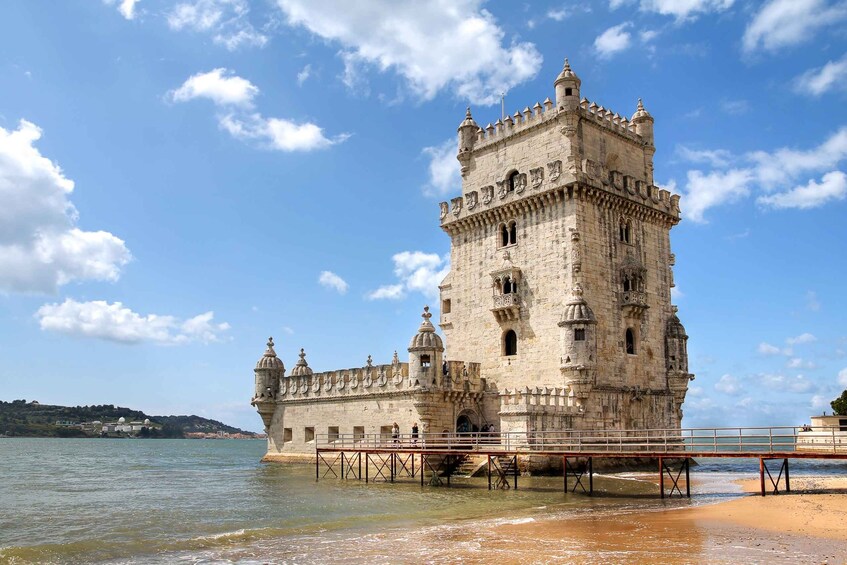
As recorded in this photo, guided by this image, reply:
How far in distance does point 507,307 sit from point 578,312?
4151 millimetres

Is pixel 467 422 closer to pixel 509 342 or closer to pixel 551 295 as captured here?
pixel 509 342

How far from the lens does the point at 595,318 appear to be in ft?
118

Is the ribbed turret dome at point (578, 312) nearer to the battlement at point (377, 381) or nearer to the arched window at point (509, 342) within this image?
the arched window at point (509, 342)

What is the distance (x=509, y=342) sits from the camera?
39.3 metres

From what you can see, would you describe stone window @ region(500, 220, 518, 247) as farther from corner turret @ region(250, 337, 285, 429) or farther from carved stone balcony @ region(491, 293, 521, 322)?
corner turret @ region(250, 337, 285, 429)

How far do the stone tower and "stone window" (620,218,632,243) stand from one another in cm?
5

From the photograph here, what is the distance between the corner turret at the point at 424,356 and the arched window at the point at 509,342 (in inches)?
142

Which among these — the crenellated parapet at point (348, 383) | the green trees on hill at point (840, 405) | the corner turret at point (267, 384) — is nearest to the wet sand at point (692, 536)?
the crenellated parapet at point (348, 383)

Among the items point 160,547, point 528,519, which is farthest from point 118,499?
point 528,519

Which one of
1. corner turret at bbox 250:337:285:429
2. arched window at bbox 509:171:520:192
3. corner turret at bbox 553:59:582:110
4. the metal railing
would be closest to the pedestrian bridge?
the metal railing

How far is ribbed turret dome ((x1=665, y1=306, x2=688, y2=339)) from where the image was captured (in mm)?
40594

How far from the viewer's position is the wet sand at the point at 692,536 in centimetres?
1680

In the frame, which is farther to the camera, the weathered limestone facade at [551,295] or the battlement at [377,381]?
the battlement at [377,381]

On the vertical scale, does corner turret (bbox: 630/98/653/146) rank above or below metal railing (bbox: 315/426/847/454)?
above
